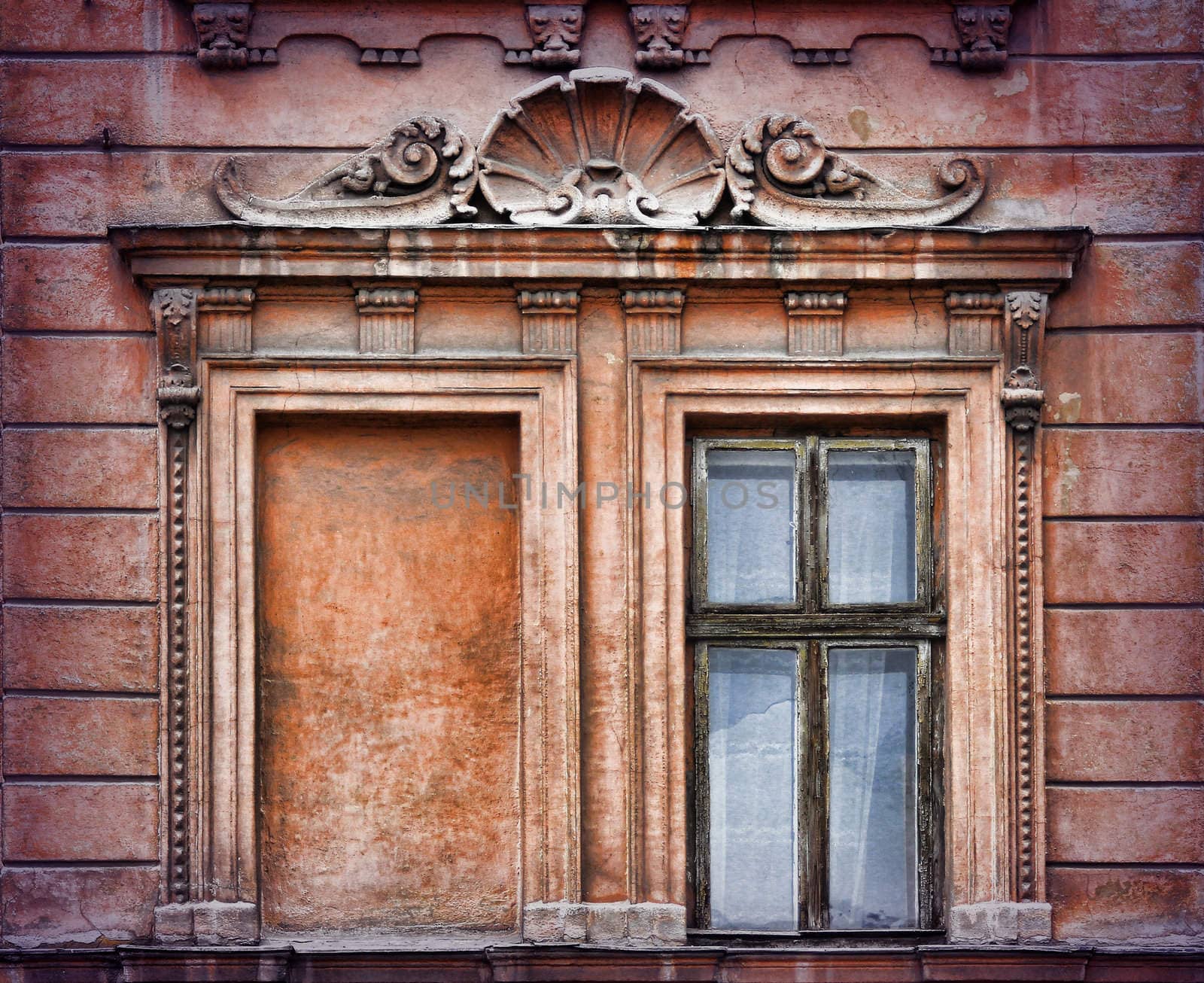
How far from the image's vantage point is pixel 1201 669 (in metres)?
5.55

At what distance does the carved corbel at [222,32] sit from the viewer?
18.3 feet

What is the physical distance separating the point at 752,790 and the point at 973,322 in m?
2.08

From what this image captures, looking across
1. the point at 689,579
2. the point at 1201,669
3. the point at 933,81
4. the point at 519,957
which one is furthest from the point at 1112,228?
the point at 519,957

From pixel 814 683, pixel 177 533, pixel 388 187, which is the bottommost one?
pixel 814 683

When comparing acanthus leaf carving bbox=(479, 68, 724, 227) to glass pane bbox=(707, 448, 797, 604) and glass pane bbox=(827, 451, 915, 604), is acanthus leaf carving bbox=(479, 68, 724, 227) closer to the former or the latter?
glass pane bbox=(707, 448, 797, 604)

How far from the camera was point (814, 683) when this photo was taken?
5.69m

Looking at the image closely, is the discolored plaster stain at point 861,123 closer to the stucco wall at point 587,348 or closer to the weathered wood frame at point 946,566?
the stucco wall at point 587,348

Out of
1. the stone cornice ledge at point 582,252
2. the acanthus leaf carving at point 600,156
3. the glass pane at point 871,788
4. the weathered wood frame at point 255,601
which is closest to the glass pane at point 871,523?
the glass pane at point 871,788

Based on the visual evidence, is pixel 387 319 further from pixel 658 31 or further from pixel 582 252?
pixel 658 31

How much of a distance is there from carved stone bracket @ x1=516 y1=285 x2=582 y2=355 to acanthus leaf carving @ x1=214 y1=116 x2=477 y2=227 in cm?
43

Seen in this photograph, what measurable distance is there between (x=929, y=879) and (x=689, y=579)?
154 centimetres

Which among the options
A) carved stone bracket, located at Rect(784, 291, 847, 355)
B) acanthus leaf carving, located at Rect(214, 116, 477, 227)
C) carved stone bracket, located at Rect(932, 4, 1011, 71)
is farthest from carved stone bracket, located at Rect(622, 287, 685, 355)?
carved stone bracket, located at Rect(932, 4, 1011, 71)

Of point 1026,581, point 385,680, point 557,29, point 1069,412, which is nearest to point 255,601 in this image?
point 385,680

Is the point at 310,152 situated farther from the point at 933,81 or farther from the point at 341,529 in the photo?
the point at 933,81
